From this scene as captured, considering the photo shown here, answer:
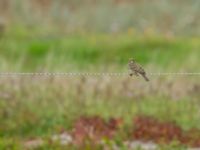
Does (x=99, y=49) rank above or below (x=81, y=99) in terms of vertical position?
above

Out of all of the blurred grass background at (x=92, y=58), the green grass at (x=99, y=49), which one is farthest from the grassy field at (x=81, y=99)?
the green grass at (x=99, y=49)

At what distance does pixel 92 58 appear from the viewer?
66.8 feet

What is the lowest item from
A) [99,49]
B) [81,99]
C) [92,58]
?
[81,99]

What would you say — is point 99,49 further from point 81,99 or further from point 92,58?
point 81,99

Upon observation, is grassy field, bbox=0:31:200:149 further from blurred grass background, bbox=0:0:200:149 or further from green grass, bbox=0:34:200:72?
green grass, bbox=0:34:200:72

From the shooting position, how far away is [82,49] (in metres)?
20.8

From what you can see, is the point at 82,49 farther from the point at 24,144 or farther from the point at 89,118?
the point at 24,144

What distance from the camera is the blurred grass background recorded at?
13.1 metres

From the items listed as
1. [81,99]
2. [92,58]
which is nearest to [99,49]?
[92,58]

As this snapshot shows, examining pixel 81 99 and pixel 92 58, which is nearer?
pixel 81 99

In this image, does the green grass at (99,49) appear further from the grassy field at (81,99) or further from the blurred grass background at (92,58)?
the grassy field at (81,99)

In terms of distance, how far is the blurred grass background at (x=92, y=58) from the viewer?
43.0 feet

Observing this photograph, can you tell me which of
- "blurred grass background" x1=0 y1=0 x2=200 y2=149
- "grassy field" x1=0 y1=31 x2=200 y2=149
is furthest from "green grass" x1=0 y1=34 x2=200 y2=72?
"grassy field" x1=0 y1=31 x2=200 y2=149

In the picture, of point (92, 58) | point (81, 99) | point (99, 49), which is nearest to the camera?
point (81, 99)
